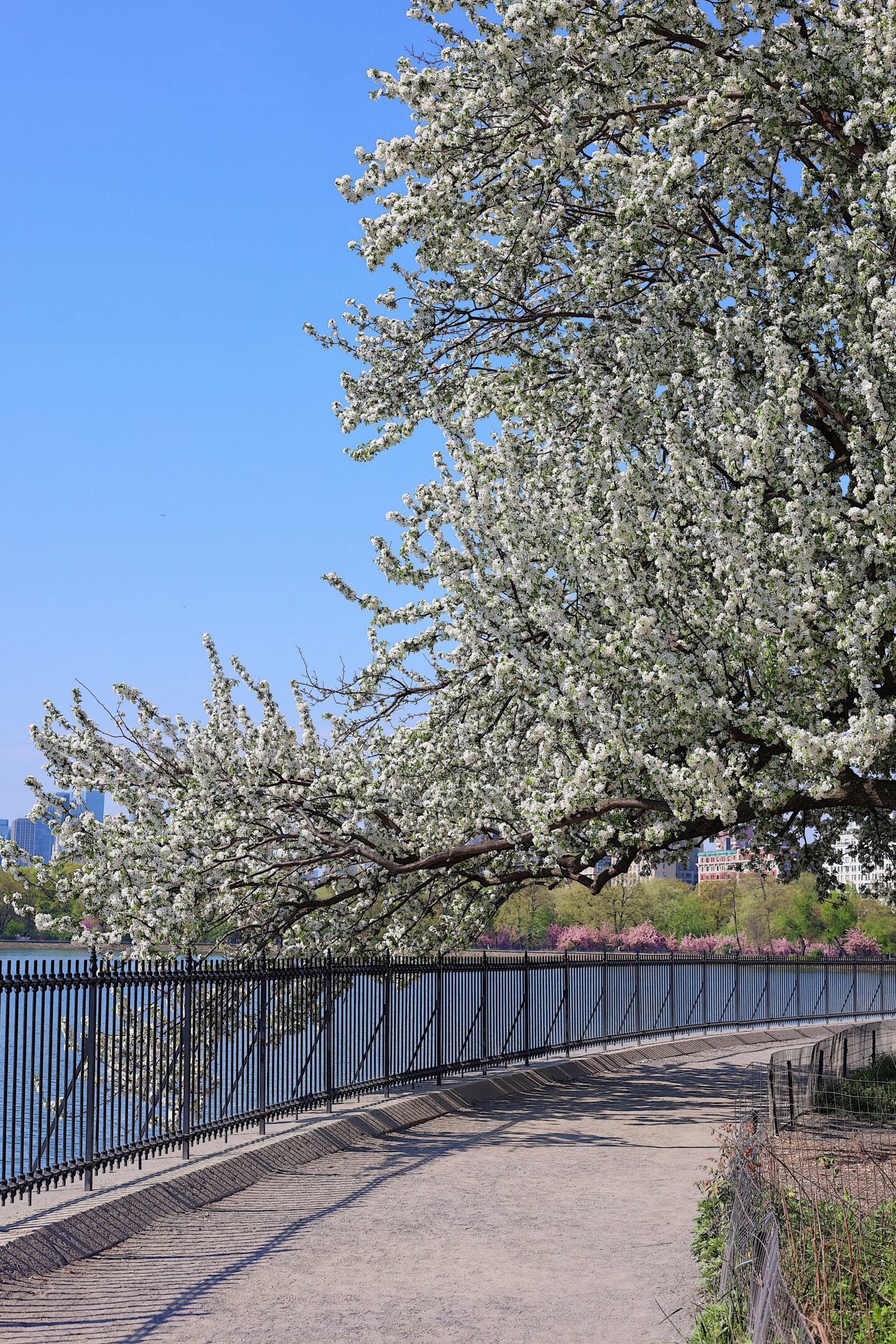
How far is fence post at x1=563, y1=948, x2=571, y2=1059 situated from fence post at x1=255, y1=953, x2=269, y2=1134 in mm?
8935

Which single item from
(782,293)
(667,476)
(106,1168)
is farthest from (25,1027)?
(782,293)

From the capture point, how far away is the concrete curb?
9359 mm

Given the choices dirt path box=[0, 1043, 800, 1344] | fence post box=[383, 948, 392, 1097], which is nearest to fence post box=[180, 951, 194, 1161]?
dirt path box=[0, 1043, 800, 1344]

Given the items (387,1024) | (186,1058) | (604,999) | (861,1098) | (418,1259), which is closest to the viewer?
(418,1259)

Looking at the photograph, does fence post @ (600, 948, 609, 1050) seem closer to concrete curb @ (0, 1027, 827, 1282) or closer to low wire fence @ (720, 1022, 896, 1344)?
concrete curb @ (0, 1027, 827, 1282)

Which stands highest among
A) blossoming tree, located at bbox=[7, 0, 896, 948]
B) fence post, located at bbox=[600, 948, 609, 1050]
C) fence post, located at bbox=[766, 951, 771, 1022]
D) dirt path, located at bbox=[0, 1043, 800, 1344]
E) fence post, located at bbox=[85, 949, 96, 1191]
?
blossoming tree, located at bbox=[7, 0, 896, 948]

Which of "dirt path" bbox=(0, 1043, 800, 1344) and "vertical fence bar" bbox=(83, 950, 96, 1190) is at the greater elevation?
"vertical fence bar" bbox=(83, 950, 96, 1190)

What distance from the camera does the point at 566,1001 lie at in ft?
75.1

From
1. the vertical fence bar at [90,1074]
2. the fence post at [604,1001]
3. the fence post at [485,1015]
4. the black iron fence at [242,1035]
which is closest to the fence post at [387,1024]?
the black iron fence at [242,1035]

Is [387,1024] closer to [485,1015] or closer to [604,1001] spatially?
[485,1015]

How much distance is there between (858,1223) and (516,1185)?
408cm

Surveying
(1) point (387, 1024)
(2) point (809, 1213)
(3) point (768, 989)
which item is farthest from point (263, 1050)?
(3) point (768, 989)

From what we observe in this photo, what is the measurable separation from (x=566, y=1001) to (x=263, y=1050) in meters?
9.57

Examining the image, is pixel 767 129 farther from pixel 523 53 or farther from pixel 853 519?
pixel 853 519
